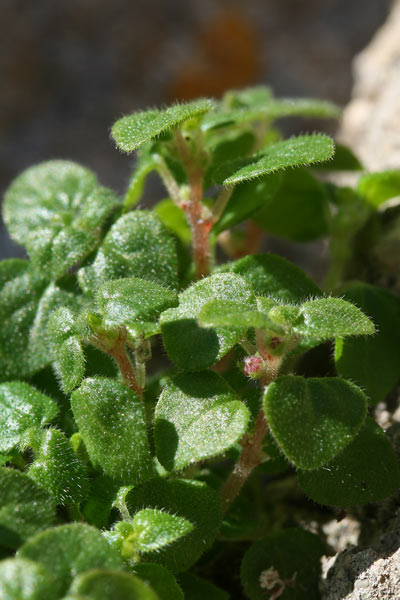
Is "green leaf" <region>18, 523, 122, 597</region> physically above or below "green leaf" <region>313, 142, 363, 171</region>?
below

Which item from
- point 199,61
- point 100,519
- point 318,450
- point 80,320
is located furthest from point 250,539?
point 199,61

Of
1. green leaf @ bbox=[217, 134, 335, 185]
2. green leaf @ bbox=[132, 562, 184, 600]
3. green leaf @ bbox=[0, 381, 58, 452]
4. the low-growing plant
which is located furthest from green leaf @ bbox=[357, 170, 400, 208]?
green leaf @ bbox=[132, 562, 184, 600]

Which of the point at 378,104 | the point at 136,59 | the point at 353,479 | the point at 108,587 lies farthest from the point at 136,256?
the point at 136,59

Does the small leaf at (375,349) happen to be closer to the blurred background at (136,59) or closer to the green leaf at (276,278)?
the green leaf at (276,278)

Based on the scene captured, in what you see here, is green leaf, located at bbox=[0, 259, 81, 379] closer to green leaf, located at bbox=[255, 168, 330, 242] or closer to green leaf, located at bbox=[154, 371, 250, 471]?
green leaf, located at bbox=[154, 371, 250, 471]

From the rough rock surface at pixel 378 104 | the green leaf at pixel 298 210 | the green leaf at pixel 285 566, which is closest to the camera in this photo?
the green leaf at pixel 285 566

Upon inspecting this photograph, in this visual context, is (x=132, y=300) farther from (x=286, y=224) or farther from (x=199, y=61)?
(x=199, y=61)

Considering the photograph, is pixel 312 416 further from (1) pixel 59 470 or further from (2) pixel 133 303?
(1) pixel 59 470

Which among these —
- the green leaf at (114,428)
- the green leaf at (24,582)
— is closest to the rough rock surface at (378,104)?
the green leaf at (114,428)
